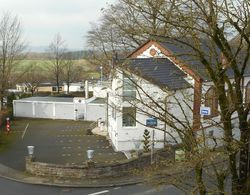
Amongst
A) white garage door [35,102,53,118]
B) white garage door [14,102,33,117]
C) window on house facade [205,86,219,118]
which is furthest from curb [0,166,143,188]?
white garage door [14,102,33,117]

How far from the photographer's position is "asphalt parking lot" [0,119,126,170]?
24.4 metres

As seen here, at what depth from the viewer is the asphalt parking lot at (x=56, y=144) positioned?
24359 millimetres

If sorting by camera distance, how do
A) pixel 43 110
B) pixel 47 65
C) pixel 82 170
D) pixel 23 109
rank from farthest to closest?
1. pixel 47 65
2. pixel 23 109
3. pixel 43 110
4. pixel 82 170

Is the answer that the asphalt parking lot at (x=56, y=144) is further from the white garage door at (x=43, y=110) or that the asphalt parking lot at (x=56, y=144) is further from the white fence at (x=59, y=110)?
the white garage door at (x=43, y=110)

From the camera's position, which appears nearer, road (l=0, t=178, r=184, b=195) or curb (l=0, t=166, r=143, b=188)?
road (l=0, t=178, r=184, b=195)

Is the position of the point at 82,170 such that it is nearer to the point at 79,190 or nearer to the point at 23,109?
the point at 79,190

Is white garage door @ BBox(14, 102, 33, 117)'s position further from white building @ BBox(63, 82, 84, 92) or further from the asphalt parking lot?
white building @ BBox(63, 82, 84, 92)

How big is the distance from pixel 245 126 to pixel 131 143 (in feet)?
58.7

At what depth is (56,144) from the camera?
28.5m

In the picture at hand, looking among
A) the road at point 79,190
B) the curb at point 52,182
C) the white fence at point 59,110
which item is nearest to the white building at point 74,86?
the white fence at point 59,110

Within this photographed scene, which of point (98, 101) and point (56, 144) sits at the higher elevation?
point (98, 101)

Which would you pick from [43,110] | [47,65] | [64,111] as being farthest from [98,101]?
[47,65]

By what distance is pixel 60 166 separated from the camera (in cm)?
2081

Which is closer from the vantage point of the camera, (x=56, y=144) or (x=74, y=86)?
(x=56, y=144)
